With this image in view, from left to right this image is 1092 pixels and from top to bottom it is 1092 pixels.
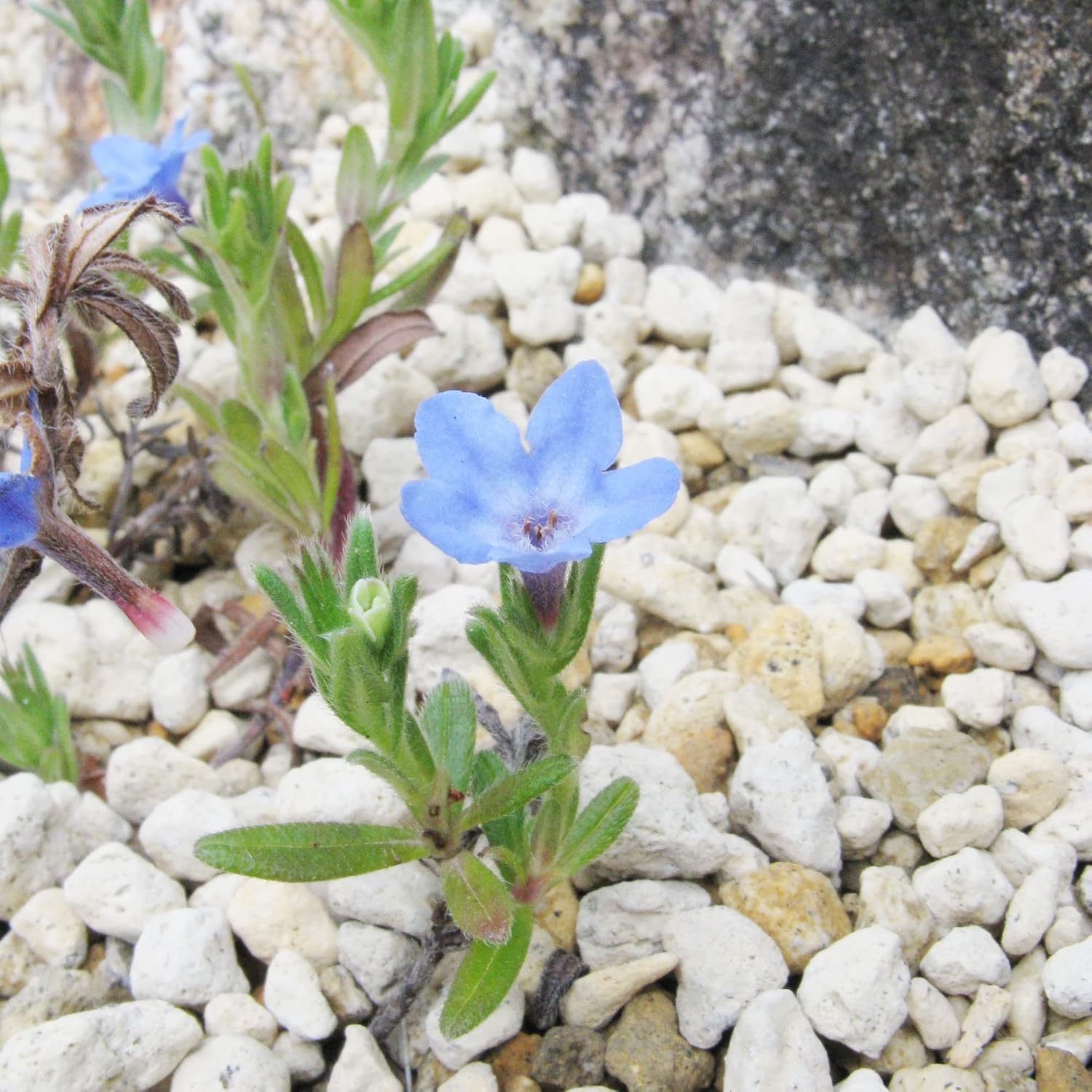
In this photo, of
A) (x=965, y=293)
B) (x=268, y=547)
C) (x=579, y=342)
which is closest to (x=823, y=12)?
(x=965, y=293)

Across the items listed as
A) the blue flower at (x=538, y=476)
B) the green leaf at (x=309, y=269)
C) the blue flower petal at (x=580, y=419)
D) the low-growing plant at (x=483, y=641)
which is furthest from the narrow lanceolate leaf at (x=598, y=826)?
the green leaf at (x=309, y=269)

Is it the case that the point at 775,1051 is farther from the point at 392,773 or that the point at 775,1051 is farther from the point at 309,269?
the point at 309,269

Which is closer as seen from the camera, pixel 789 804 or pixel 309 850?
pixel 309 850

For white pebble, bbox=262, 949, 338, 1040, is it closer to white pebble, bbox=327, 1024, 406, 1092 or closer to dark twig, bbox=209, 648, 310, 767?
white pebble, bbox=327, 1024, 406, 1092

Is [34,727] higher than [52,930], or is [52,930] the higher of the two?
[34,727]

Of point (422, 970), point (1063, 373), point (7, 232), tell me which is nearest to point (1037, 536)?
point (1063, 373)

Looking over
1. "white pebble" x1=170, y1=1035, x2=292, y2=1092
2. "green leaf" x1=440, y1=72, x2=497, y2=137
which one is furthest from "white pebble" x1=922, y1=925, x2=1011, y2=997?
"green leaf" x1=440, y1=72, x2=497, y2=137

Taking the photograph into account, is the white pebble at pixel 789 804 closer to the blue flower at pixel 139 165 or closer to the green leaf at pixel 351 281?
the green leaf at pixel 351 281
